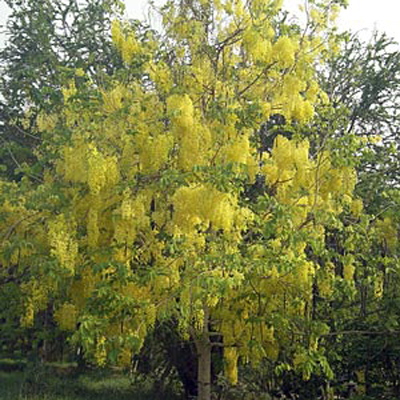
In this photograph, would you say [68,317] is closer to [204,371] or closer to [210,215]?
[204,371]

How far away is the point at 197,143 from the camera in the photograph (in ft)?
17.0

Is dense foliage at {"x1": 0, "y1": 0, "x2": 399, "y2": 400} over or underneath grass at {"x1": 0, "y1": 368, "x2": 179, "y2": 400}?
over

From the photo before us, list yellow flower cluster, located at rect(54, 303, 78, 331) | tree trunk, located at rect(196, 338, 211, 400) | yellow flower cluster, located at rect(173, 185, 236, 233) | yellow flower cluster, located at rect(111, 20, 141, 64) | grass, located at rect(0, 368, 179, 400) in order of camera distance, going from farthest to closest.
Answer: grass, located at rect(0, 368, 179, 400) < tree trunk, located at rect(196, 338, 211, 400) < yellow flower cluster, located at rect(111, 20, 141, 64) < yellow flower cluster, located at rect(54, 303, 78, 331) < yellow flower cluster, located at rect(173, 185, 236, 233)

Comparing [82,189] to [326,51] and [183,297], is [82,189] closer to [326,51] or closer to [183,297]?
[183,297]

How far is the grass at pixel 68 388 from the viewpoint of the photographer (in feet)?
24.6

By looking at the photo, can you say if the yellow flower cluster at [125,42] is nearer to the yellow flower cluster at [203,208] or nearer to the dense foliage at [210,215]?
the dense foliage at [210,215]

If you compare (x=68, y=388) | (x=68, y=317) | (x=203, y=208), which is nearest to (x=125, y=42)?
(x=203, y=208)

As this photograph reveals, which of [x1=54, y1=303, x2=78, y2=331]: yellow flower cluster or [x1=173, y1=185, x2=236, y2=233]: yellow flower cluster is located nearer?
[x1=173, y1=185, x2=236, y2=233]: yellow flower cluster

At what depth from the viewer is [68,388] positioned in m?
8.48

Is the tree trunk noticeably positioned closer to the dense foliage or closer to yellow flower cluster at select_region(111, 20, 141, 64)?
the dense foliage

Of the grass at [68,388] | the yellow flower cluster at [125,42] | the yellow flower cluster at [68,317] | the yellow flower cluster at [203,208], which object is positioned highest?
the yellow flower cluster at [125,42]

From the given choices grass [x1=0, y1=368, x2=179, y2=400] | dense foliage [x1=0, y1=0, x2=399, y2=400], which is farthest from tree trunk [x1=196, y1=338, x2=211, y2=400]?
grass [x1=0, y1=368, x2=179, y2=400]

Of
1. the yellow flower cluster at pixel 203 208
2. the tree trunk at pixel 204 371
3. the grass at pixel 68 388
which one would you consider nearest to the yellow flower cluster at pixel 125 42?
the yellow flower cluster at pixel 203 208

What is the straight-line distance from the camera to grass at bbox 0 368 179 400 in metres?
7.50
